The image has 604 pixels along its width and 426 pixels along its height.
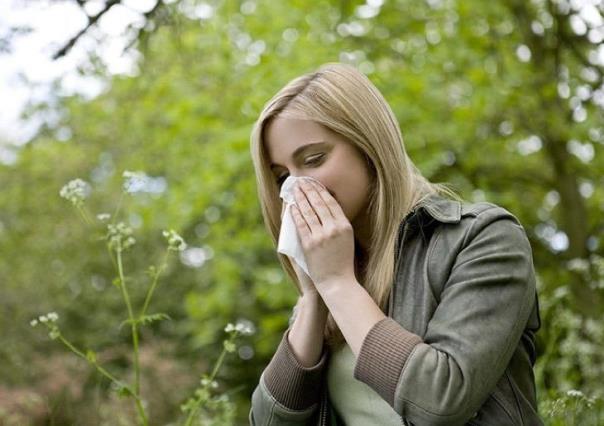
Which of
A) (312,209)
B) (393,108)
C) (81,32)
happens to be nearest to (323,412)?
(312,209)

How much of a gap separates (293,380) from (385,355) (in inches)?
18.0

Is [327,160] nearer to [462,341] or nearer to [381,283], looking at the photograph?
[381,283]

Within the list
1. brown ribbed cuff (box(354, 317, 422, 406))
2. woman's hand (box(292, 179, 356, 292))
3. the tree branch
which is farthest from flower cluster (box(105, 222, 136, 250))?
brown ribbed cuff (box(354, 317, 422, 406))

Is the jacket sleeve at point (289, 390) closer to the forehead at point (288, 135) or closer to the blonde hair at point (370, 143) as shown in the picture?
the blonde hair at point (370, 143)

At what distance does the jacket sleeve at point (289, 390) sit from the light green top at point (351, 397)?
37mm

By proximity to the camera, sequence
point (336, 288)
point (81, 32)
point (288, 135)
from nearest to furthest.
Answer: point (336, 288) → point (288, 135) → point (81, 32)

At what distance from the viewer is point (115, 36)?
3447mm

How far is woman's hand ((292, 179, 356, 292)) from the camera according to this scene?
1.94 meters

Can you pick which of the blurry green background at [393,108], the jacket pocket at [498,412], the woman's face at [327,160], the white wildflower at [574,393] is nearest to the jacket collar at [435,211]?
the woman's face at [327,160]

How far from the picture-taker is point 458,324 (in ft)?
5.74

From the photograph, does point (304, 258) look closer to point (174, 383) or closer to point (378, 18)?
point (378, 18)

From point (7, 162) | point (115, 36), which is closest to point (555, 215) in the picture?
point (115, 36)

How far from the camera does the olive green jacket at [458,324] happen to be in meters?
1.70

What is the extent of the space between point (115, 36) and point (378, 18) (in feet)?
14.3
